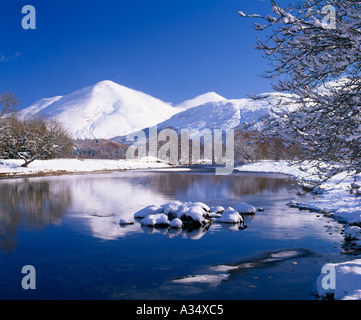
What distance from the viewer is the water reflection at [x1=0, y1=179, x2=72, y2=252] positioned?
1455 cm

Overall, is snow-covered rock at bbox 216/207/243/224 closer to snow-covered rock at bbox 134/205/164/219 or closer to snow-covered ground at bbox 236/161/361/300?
snow-covered rock at bbox 134/205/164/219

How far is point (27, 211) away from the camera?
20406 millimetres

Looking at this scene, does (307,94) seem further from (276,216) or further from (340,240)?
(276,216)

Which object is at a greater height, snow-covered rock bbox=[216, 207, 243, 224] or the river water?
snow-covered rock bbox=[216, 207, 243, 224]

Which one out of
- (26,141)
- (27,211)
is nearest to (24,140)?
(26,141)

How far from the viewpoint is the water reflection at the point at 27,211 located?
47.7ft

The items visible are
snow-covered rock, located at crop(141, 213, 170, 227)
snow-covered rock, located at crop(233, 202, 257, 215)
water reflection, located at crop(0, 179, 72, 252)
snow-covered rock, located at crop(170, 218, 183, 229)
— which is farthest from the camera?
snow-covered rock, located at crop(233, 202, 257, 215)

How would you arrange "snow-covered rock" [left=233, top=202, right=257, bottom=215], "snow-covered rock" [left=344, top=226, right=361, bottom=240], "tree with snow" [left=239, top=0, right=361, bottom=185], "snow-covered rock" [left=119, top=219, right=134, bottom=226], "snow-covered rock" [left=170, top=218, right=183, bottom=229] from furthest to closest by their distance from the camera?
"snow-covered rock" [left=233, top=202, right=257, bottom=215] < "snow-covered rock" [left=119, top=219, right=134, bottom=226] < "snow-covered rock" [left=170, top=218, right=183, bottom=229] < "snow-covered rock" [left=344, top=226, right=361, bottom=240] < "tree with snow" [left=239, top=0, right=361, bottom=185]

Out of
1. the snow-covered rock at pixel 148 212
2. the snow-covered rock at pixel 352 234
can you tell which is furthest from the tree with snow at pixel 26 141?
the snow-covered rock at pixel 352 234

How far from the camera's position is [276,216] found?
60.8 ft

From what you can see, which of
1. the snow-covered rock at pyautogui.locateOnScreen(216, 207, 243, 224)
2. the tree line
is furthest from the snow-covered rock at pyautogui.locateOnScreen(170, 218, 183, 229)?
the tree line

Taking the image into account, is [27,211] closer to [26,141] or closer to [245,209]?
[245,209]

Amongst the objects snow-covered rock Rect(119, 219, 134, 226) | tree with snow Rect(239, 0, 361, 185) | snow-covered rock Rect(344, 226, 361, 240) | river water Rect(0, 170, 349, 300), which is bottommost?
river water Rect(0, 170, 349, 300)
